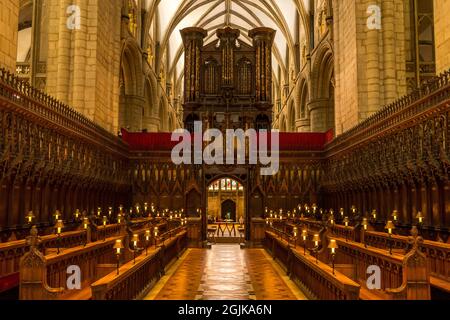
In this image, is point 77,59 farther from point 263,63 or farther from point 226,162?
point 263,63

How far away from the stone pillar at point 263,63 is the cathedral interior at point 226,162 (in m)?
0.09

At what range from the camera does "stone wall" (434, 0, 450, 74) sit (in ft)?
39.1

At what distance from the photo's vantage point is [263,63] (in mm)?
32344

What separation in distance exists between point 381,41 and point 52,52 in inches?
507

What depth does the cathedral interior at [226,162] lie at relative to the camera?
330 inches

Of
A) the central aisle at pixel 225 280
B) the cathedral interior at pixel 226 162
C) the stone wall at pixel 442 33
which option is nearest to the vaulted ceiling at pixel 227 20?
the cathedral interior at pixel 226 162

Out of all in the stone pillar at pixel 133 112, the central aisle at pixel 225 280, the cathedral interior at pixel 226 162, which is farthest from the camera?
the stone pillar at pixel 133 112

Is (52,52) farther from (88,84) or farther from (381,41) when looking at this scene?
(381,41)

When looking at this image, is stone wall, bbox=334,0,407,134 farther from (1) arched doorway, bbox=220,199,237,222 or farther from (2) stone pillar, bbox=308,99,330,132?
(1) arched doorway, bbox=220,199,237,222

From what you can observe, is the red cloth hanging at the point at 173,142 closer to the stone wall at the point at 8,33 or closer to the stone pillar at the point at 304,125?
the stone pillar at the point at 304,125

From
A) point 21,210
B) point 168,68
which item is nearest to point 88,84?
point 21,210

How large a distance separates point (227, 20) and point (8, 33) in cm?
3454

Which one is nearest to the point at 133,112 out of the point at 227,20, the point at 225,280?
the point at 227,20
